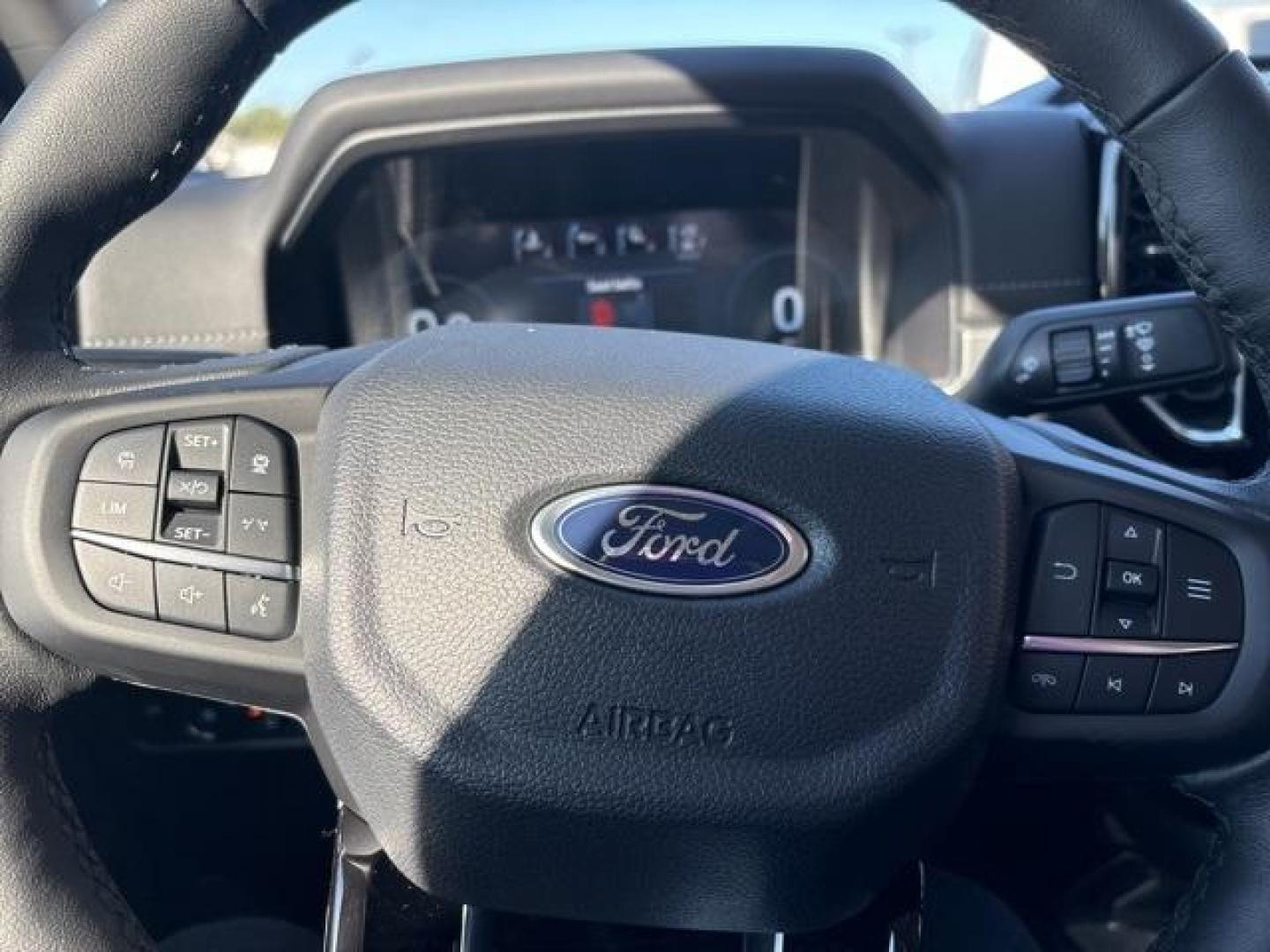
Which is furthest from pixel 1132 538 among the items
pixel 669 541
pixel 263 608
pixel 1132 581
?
pixel 263 608

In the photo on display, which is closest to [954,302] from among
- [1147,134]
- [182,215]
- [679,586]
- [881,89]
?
[881,89]

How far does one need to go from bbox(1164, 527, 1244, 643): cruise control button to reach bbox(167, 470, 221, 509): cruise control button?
0.58m

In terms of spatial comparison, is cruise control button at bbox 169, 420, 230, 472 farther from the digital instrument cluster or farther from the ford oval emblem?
the digital instrument cluster

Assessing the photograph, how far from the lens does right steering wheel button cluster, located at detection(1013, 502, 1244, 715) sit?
37.5 inches

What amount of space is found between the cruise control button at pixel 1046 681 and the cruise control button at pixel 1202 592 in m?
0.06

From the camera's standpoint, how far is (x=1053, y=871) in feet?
5.19

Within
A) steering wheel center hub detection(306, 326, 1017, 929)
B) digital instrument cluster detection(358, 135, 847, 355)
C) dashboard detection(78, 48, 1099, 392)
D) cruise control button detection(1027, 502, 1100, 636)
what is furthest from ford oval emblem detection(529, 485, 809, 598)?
digital instrument cluster detection(358, 135, 847, 355)

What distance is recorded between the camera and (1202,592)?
3.15ft

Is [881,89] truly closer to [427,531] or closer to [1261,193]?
[1261,193]

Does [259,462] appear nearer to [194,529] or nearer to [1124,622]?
[194,529]

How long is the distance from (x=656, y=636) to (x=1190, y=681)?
1.09 feet

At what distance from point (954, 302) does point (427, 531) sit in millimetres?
1436

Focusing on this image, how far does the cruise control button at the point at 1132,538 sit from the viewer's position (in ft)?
3.16

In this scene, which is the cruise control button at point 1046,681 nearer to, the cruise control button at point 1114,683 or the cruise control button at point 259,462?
the cruise control button at point 1114,683
